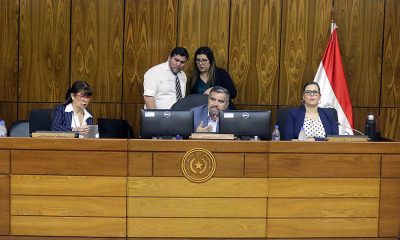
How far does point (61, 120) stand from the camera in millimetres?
6281

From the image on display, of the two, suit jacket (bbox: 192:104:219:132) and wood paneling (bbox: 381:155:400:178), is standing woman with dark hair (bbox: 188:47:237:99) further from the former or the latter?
wood paneling (bbox: 381:155:400:178)

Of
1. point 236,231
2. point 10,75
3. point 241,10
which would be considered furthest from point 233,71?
point 236,231

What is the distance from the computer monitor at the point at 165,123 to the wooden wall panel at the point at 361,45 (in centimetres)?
312

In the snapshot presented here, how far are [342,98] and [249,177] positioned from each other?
2668 mm

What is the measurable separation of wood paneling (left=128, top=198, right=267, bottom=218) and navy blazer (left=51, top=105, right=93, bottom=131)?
958mm

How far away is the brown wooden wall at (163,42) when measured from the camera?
8203 mm

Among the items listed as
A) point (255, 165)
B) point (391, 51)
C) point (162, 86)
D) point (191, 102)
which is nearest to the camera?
point (255, 165)

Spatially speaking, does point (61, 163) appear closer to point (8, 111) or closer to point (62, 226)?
point (62, 226)

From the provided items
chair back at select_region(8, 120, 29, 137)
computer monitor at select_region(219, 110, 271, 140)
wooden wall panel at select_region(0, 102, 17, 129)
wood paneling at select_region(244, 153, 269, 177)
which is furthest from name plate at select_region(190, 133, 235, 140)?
wooden wall panel at select_region(0, 102, 17, 129)

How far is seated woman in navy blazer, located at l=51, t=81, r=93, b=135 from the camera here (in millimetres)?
6254

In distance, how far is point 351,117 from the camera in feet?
26.6

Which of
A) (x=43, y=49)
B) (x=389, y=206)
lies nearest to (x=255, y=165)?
(x=389, y=206)

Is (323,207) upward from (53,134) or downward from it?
downward

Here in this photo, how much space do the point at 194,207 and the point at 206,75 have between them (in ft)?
7.23
